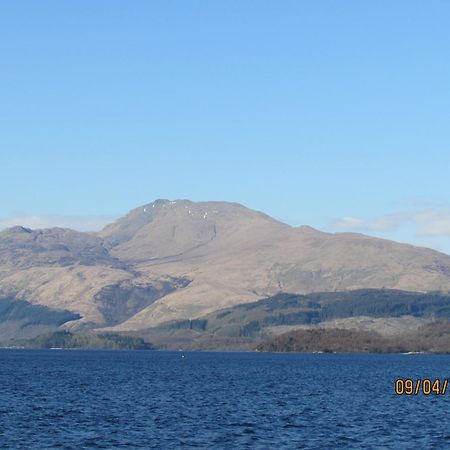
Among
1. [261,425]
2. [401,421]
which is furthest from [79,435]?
[401,421]

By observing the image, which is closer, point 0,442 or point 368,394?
point 0,442

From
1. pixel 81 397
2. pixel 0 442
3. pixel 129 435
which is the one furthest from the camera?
pixel 81 397

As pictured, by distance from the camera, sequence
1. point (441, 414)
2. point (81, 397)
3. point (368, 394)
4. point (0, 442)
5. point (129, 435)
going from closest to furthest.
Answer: point (0, 442) → point (129, 435) → point (441, 414) → point (81, 397) → point (368, 394)

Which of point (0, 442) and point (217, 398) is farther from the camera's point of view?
point (217, 398)

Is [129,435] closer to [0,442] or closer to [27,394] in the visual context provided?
[0,442]

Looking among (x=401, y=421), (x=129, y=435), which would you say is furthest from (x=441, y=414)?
(x=129, y=435)

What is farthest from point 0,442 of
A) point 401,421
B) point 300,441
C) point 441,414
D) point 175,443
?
point 441,414

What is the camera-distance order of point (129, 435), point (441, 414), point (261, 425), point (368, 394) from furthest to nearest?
1. point (368, 394)
2. point (441, 414)
3. point (261, 425)
4. point (129, 435)

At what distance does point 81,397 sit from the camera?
174750 millimetres

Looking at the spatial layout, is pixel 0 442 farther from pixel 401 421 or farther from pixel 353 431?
pixel 401 421

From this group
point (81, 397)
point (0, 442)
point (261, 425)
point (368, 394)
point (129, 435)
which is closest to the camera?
point (0, 442)

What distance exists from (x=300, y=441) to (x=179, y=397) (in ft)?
228

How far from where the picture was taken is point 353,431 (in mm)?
123875

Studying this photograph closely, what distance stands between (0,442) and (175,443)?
19.0 metres
